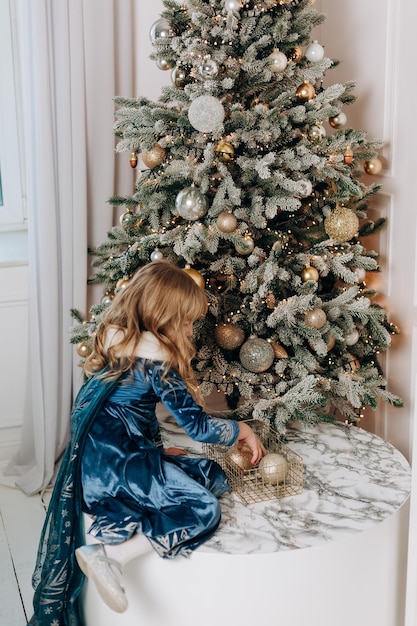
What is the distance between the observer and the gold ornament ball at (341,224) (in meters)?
2.32

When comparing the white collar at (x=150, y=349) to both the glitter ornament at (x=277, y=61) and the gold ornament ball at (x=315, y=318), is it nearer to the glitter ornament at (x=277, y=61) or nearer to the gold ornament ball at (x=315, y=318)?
the gold ornament ball at (x=315, y=318)

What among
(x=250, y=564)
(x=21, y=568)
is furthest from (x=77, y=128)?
(x=250, y=564)

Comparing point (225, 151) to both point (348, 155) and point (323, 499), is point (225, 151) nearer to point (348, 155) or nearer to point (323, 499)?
point (348, 155)

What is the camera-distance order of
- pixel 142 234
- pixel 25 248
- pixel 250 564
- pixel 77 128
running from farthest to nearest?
pixel 25 248 → pixel 77 128 → pixel 142 234 → pixel 250 564

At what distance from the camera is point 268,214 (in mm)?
2197

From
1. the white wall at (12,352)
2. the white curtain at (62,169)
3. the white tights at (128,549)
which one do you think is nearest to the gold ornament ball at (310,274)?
the white tights at (128,549)

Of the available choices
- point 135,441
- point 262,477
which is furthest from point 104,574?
point 262,477

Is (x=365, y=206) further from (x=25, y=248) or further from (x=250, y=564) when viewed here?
(x=25, y=248)

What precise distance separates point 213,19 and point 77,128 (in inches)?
34.3

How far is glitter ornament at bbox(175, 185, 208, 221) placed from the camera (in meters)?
2.17

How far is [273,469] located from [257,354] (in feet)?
1.29

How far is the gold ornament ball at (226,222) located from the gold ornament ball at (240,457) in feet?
2.01

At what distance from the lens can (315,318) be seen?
223cm

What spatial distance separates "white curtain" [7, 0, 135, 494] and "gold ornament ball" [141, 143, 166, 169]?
66 cm
